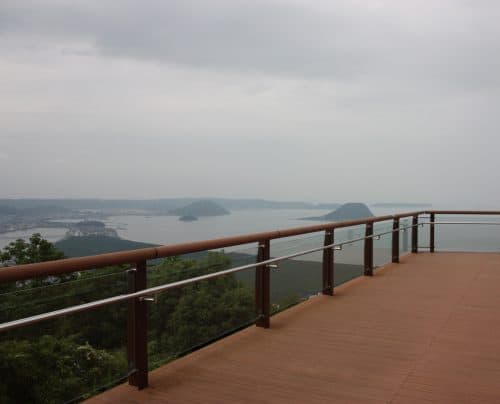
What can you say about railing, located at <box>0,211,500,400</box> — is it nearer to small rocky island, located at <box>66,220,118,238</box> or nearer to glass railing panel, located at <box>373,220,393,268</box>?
glass railing panel, located at <box>373,220,393,268</box>

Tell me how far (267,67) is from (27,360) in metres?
50.9

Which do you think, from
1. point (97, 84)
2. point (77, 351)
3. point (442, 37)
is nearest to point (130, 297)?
point (77, 351)

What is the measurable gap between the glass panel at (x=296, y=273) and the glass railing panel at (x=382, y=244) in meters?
2.21

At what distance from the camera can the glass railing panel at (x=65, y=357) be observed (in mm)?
2592

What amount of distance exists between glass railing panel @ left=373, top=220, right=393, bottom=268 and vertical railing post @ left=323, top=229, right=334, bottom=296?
73.6 inches

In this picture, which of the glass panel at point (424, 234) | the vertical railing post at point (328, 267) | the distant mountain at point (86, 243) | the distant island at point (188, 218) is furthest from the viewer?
the distant island at point (188, 218)

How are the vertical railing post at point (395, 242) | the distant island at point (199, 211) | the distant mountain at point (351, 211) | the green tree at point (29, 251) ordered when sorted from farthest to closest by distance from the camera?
the distant island at point (199, 211)
the distant mountain at point (351, 211)
the green tree at point (29, 251)
the vertical railing post at point (395, 242)

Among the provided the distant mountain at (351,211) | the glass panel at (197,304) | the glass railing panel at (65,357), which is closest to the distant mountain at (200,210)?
the distant mountain at (351,211)

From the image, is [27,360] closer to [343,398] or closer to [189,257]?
[189,257]

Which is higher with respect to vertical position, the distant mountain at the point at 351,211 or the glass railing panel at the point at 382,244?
the glass railing panel at the point at 382,244

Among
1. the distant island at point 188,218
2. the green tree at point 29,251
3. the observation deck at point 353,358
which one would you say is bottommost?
the distant island at point 188,218

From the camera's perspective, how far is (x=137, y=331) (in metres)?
3.35

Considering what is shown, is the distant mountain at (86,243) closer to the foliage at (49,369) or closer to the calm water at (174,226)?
the calm water at (174,226)

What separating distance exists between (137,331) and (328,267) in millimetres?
3563
